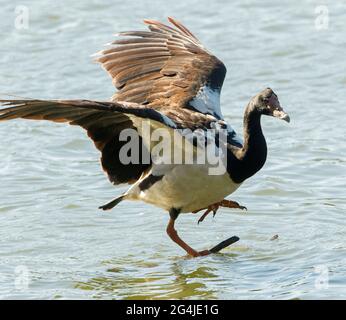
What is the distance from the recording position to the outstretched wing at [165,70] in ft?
33.7

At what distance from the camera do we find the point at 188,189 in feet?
31.1

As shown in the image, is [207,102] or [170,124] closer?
[170,124]

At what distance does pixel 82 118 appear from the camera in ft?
28.6

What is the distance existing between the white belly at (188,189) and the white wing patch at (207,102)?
96 centimetres

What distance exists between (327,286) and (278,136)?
491 cm

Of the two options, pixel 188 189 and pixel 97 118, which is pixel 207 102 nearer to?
pixel 188 189

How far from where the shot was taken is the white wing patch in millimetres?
10141

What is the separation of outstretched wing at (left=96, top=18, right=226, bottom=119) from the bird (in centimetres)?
1

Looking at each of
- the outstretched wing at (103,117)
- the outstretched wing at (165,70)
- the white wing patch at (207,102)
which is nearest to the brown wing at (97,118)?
the outstretched wing at (103,117)

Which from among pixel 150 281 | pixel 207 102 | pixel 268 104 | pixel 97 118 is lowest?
pixel 150 281

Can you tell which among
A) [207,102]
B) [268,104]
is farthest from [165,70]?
[268,104]

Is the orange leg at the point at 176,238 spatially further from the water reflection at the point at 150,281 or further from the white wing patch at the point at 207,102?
the white wing patch at the point at 207,102

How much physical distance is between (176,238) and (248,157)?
3.98ft

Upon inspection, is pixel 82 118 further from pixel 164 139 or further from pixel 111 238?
pixel 111 238
